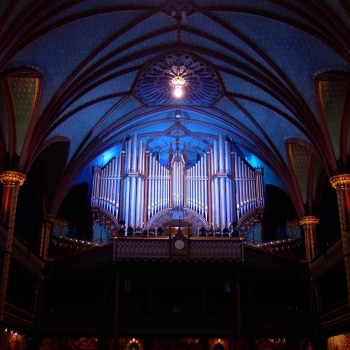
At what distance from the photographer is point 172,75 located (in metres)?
22.6

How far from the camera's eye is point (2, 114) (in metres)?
19.1

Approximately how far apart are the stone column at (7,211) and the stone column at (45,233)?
14.5ft

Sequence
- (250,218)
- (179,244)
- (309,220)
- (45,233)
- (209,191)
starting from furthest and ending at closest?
(209,191)
(250,218)
(309,220)
(45,233)
(179,244)

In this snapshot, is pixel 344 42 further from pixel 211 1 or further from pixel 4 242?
pixel 4 242

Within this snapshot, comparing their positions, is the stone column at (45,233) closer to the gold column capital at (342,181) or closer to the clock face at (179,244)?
the clock face at (179,244)

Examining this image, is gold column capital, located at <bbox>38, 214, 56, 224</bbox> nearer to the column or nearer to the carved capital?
the carved capital

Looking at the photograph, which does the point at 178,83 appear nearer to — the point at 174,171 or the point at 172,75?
the point at 172,75

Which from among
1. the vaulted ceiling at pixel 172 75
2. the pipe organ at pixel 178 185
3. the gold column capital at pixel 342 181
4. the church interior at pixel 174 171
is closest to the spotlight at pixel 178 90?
the church interior at pixel 174 171

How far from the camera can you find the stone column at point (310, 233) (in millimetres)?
22342

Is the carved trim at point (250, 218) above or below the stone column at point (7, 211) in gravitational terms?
above

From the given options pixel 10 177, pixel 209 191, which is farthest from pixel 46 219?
pixel 209 191

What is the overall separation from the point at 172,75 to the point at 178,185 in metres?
5.43

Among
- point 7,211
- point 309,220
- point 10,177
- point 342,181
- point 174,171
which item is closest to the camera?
point 7,211

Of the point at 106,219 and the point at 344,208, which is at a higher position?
the point at 106,219
